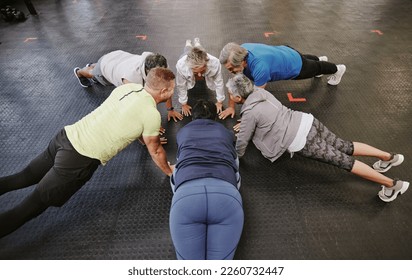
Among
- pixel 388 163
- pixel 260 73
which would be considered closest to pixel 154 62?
pixel 260 73

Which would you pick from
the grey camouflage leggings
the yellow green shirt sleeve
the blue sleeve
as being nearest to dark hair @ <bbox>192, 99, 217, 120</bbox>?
the yellow green shirt sleeve

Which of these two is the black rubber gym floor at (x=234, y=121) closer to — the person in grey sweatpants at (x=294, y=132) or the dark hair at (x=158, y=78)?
the person in grey sweatpants at (x=294, y=132)

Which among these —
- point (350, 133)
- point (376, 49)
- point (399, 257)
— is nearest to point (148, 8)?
point (376, 49)

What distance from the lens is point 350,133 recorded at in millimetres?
2678

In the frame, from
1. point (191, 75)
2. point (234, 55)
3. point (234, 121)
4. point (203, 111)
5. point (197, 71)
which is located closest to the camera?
point (203, 111)

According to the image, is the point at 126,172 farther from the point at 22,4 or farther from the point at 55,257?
the point at 22,4

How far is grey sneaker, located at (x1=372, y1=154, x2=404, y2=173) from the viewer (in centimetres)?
218

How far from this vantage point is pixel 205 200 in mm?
1427

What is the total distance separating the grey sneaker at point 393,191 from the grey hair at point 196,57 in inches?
73.1

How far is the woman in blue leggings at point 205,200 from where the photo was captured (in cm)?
144

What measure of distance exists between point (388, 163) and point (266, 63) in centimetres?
141

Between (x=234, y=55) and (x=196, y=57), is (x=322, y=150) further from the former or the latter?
(x=196, y=57)

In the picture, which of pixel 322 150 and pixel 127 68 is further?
pixel 127 68

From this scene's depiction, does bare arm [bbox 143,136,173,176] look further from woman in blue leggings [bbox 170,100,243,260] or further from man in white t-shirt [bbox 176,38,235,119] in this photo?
man in white t-shirt [bbox 176,38,235,119]
